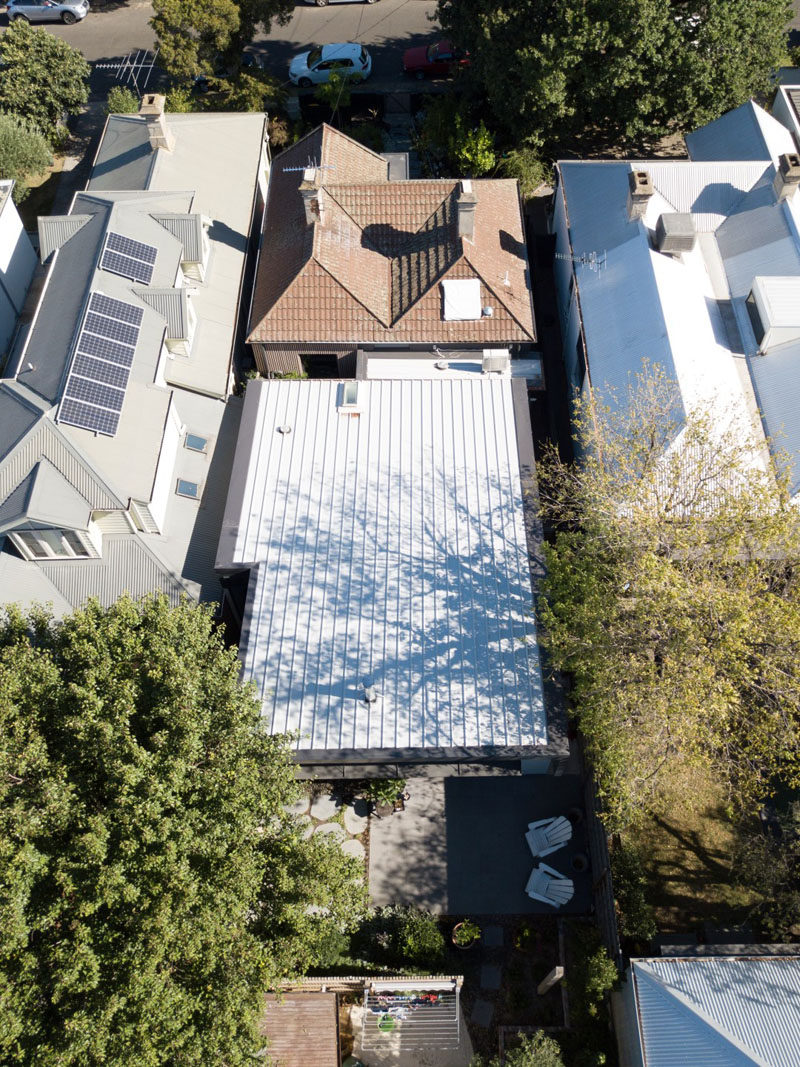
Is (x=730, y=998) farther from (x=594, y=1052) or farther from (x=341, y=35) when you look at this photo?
(x=341, y=35)

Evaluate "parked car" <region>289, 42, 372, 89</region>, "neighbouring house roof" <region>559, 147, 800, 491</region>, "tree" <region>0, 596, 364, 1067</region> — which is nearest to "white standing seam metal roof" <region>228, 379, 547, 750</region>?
"tree" <region>0, 596, 364, 1067</region>

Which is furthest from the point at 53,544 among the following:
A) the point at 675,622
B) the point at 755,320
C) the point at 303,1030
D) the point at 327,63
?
the point at 327,63

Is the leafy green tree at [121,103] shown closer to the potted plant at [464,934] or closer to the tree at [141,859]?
the tree at [141,859]

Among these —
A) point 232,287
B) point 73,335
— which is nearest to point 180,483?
point 73,335

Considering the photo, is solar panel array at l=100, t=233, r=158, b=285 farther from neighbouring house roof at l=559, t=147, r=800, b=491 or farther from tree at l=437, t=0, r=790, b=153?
tree at l=437, t=0, r=790, b=153

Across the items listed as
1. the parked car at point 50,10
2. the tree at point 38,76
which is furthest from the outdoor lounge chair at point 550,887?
the parked car at point 50,10

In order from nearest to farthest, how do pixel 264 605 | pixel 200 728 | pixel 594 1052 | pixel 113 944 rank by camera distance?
pixel 113 944 → pixel 200 728 → pixel 594 1052 → pixel 264 605
